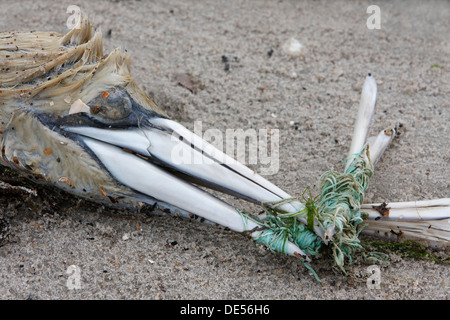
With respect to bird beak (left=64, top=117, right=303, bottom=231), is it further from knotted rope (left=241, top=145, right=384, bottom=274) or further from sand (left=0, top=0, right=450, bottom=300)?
sand (left=0, top=0, right=450, bottom=300)

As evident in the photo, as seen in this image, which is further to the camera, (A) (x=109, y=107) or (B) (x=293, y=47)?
(B) (x=293, y=47)

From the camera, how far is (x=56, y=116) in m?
2.39

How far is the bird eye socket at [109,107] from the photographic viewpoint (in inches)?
95.0

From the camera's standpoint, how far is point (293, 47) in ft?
12.9

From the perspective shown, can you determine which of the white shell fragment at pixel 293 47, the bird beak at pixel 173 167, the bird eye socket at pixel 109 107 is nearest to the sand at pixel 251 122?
the white shell fragment at pixel 293 47

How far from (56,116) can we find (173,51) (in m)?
1.66

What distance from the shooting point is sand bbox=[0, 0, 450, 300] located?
2246 mm

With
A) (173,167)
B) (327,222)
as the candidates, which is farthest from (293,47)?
(327,222)

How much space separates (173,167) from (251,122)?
3.50ft

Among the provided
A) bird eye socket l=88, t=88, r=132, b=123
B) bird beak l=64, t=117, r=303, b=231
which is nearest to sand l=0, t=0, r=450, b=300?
bird beak l=64, t=117, r=303, b=231

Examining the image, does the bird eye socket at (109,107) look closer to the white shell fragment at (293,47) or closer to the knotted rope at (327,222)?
the knotted rope at (327,222)

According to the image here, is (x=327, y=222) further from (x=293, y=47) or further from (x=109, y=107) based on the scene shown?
(x=293, y=47)

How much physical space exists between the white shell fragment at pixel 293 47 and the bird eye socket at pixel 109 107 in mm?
1845

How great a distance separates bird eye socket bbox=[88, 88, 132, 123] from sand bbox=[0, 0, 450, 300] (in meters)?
0.50
